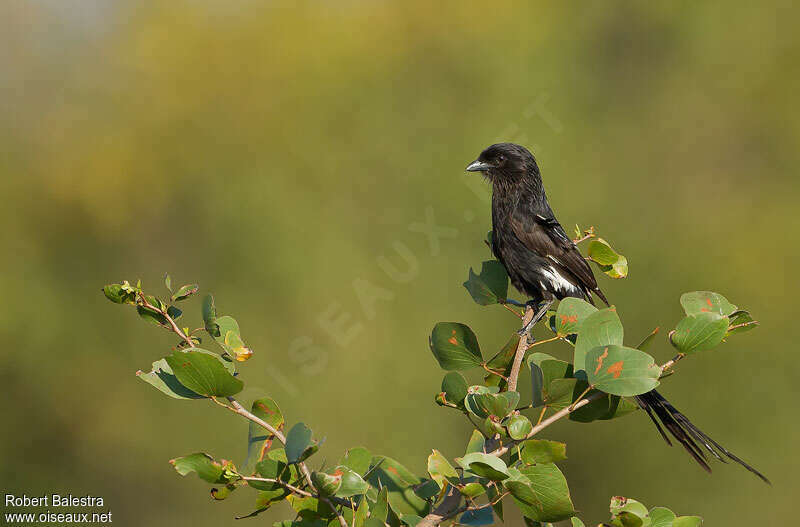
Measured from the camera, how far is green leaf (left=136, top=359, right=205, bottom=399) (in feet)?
6.53

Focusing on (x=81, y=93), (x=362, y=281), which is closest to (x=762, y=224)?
(x=362, y=281)

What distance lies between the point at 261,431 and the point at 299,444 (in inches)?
12.1

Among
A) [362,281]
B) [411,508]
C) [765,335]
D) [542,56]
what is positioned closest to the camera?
[411,508]

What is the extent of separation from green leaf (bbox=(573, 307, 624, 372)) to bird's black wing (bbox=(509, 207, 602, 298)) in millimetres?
→ 2271

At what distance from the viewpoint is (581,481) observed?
11.8m

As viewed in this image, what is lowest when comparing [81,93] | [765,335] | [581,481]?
[581,481]

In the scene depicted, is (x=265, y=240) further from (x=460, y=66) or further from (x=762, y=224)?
(x=762, y=224)

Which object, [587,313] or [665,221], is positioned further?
[665,221]

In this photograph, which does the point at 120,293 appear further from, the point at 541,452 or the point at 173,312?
the point at 541,452

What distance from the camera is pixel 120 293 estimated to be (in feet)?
6.79

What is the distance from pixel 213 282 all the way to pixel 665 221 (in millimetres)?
6797

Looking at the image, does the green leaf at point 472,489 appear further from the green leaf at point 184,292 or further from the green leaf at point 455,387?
the green leaf at point 184,292

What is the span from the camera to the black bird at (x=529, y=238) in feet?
14.6

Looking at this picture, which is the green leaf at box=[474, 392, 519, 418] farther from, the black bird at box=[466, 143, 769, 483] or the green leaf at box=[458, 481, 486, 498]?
Answer: the black bird at box=[466, 143, 769, 483]
